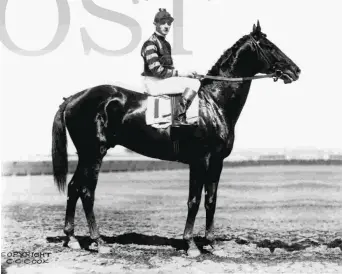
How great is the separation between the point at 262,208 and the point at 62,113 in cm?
450

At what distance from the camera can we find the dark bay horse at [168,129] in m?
6.65

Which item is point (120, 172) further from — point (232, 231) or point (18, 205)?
point (232, 231)

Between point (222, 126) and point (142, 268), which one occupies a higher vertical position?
point (222, 126)

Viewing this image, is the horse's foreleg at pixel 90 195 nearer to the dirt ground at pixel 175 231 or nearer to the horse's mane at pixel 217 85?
the dirt ground at pixel 175 231

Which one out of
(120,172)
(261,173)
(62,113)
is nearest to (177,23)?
(62,113)

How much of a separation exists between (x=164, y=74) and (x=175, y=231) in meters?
2.68

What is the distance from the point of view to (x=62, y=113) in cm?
711

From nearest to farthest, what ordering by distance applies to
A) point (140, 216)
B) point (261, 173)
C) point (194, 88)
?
point (194, 88)
point (140, 216)
point (261, 173)

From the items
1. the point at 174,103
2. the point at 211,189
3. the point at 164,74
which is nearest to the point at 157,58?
the point at 164,74

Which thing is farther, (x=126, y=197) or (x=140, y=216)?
(x=126, y=197)

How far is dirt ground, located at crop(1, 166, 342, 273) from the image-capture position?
20.9ft

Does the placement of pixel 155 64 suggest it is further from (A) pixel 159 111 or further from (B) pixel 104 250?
(B) pixel 104 250

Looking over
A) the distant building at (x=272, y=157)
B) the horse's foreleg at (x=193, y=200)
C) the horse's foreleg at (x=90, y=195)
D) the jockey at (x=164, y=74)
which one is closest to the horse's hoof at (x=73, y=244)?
the horse's foreleg at (x=90, y=195)

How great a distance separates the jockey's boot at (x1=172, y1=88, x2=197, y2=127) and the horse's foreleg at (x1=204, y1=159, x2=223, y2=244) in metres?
0.71
